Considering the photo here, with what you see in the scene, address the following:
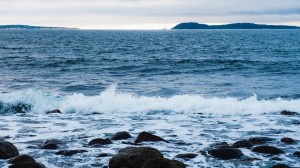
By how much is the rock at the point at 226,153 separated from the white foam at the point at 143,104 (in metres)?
6.26

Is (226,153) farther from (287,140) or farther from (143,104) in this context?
(143,104)

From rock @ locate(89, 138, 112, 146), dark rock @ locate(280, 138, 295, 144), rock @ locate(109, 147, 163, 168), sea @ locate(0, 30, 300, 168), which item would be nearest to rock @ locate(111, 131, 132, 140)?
sea @ locate(0, 30, 300, 168)

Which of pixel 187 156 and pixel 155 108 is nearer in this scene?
pixel 187 156

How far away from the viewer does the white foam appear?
14.2 metres

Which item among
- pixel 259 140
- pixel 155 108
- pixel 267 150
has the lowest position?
pixel 155 108

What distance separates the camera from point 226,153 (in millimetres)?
7715

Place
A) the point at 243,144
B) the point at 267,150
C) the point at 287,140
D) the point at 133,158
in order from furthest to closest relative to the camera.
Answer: the point at 287,140
the point at 243,144
the point at 267,150
the point at 133,158

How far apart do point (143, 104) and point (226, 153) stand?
7.73 meters

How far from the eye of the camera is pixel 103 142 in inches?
344

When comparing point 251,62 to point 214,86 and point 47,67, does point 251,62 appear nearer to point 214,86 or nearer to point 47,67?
point 214,86

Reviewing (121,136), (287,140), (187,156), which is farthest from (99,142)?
(287,140)

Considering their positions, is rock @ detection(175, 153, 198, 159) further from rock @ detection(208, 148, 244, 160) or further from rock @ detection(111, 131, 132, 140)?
rock @ detection(111, 131, 132, 140)

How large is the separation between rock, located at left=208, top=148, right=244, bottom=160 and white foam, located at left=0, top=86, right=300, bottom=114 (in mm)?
6263

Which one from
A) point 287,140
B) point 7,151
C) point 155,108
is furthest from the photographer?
point 155,108
